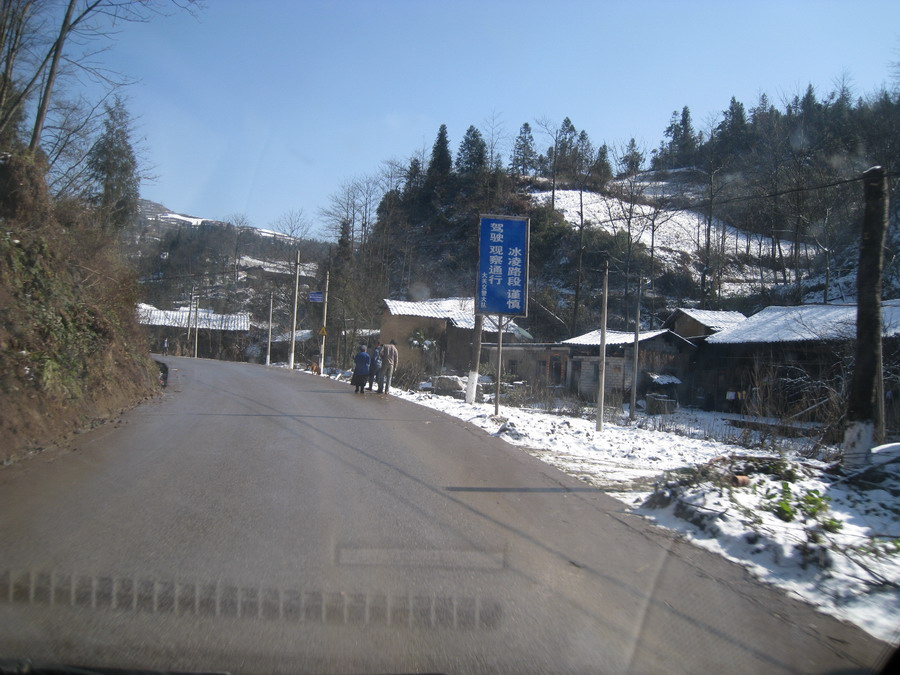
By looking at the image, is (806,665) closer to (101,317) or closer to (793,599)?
(793,599)

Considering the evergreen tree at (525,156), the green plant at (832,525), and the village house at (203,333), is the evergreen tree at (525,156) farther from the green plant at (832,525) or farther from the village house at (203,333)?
the green plant at (832,525)

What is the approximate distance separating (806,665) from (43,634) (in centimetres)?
473

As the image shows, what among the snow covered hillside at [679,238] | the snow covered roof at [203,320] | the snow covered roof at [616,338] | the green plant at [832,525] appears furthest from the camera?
the snow covered roof at [203,320]

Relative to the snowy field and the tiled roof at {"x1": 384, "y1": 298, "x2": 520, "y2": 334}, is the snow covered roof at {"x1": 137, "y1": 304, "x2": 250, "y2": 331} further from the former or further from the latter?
the snowy field

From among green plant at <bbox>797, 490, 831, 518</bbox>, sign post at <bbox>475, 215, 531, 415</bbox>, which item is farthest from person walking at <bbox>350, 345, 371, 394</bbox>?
green plant at <bbox>797, 490, 831, 518</bbox>

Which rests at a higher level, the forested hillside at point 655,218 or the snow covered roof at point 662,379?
the forested hillside at point 655,218

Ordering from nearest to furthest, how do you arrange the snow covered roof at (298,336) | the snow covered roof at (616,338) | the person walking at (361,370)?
the person walking at (361,370) → the snow covered roof at (616,338) → the snow covered roof at (298,336)

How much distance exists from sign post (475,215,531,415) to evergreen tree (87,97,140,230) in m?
17.9

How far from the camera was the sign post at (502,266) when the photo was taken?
62.7ft

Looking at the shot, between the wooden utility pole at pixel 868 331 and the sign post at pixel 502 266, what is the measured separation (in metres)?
10.3

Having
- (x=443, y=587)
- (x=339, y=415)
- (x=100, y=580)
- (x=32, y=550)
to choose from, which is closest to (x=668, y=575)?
(x=443, y=587)

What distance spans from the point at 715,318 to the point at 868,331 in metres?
30.3

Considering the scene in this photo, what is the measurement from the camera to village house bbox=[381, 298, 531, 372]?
4503 centimetres

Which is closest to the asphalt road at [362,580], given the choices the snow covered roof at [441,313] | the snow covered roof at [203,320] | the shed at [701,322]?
the shed at [701,322]
